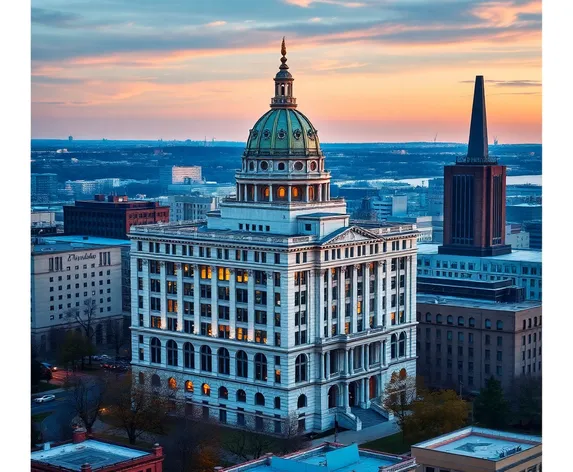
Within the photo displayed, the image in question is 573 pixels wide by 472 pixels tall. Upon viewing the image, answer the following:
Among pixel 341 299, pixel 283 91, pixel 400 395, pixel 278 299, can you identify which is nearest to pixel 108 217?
pixel 283 91

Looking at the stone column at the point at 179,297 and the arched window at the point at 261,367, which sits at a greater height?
the stone column at the point at 179,297

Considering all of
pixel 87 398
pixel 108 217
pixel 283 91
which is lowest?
pixel 87 398

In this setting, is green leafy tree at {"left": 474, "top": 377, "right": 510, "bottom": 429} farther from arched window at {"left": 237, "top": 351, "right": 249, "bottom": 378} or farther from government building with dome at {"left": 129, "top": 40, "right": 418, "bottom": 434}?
arched window at {"left": 237, "top": 351, "right": 249, "bottom": 378}

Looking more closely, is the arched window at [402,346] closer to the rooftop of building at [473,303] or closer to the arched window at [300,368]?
the rooftop of building at [473,303]

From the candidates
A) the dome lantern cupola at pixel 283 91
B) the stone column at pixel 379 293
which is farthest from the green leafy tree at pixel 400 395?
the dome lantern cupola at pixel 283 91

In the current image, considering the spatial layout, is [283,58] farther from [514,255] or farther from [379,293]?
[514,255]
